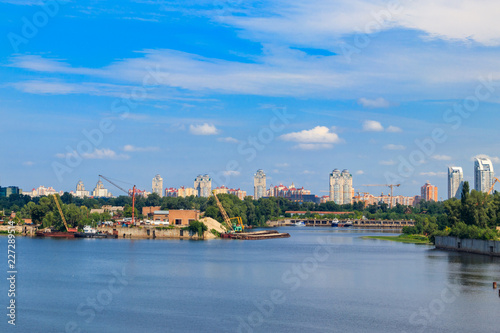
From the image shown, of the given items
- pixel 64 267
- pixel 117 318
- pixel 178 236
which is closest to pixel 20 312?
pixel 117 318

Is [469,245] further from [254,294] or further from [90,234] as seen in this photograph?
[90,234]

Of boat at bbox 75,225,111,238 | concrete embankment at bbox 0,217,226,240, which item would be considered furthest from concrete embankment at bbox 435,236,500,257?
boat at bbox 75,225,111,238

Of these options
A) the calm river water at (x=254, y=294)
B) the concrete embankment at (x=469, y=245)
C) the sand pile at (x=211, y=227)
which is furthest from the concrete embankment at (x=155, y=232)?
the concrete embankment at (x=469, y=245)

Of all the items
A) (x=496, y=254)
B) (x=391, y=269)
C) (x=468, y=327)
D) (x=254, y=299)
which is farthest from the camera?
(x=496, y=254)

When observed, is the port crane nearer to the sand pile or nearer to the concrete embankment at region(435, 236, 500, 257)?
the sand pile

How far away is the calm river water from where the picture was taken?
99.1ft

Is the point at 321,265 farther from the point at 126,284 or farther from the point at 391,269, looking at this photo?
the point at 126,284

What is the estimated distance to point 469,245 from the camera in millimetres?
68750

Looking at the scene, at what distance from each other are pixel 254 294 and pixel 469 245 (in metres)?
37.7

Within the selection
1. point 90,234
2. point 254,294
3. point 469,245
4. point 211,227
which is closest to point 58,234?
point 90,234

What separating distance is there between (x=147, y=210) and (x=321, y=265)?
106 meters

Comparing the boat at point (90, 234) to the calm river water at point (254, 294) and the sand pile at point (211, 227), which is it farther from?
the calm river water at point (254, 294)

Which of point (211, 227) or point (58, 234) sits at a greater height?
point (211, 227)

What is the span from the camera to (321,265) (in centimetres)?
5641
